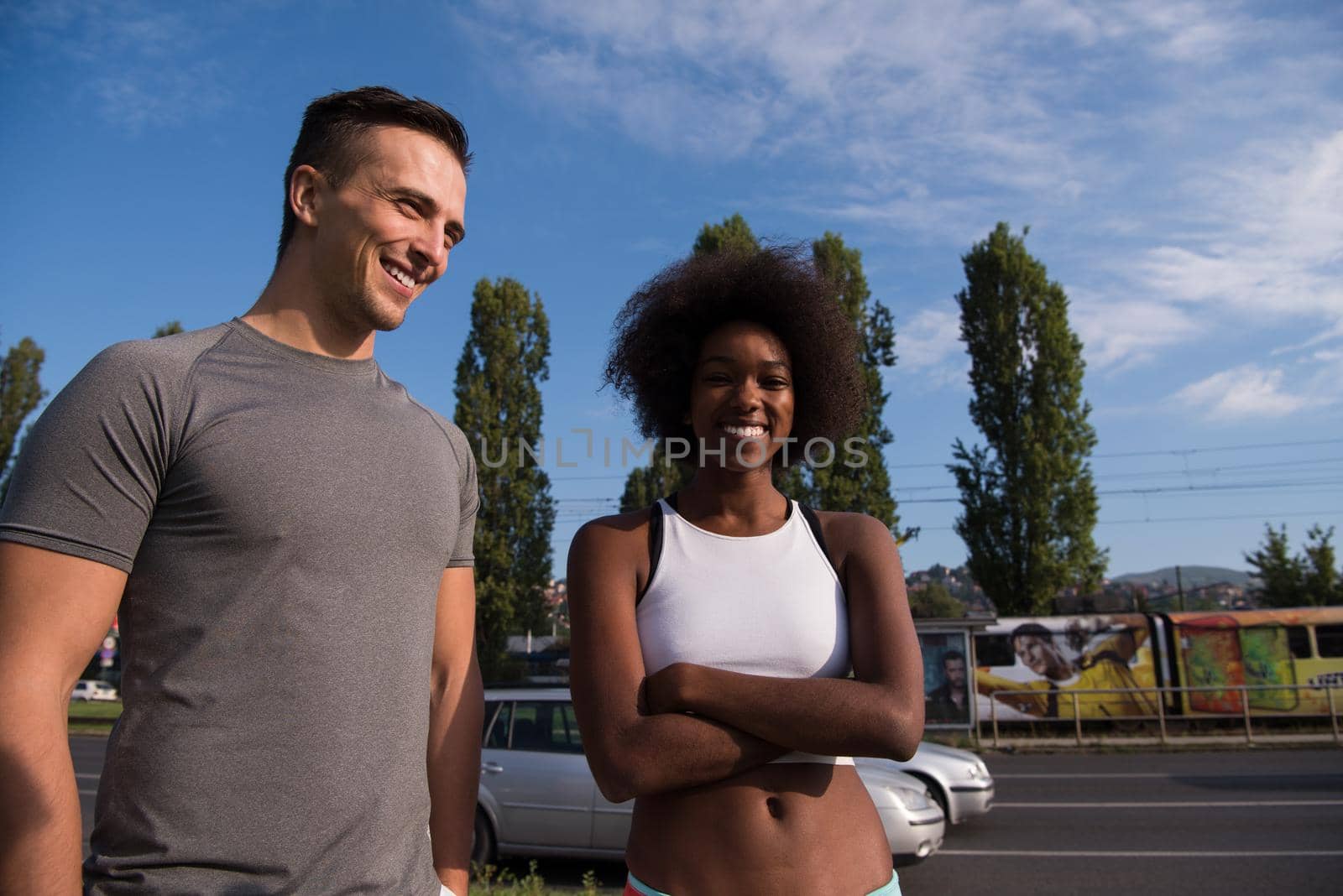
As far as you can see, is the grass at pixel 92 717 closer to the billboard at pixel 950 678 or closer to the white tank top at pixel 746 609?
the billboard at pixel 950 678

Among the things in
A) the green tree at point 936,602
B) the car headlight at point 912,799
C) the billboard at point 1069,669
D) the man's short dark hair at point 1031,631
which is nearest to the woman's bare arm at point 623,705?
the car headlight at point 912,799

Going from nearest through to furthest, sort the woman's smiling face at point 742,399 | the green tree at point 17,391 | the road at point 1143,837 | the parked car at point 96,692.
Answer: the woman's smiling face at point 742,399 < the road at point 1143,837 < the green tree at point 17,391 < the parked car at point 96,692

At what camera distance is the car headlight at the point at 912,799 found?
7.30 m

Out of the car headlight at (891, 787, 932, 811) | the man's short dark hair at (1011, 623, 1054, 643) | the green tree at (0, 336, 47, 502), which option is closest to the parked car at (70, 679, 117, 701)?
the green tree at (0, 336, 47, 502)

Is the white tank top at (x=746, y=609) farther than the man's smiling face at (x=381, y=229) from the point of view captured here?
Yes

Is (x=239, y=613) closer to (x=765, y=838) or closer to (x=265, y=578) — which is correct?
(x=265, y=578)

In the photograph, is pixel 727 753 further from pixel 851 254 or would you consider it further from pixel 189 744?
pixel 851 254

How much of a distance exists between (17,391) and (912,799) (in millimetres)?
35960

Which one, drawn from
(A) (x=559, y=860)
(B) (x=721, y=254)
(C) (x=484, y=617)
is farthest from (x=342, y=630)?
(C) (x=484, y=617)

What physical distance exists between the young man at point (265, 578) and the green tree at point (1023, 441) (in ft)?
82.0

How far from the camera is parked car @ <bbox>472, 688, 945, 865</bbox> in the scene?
728cm

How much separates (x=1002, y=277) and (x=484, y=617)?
17650 mm

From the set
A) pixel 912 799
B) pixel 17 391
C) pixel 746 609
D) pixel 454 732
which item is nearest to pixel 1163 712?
pixel 912 799

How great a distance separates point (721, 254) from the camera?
2.79 meters
